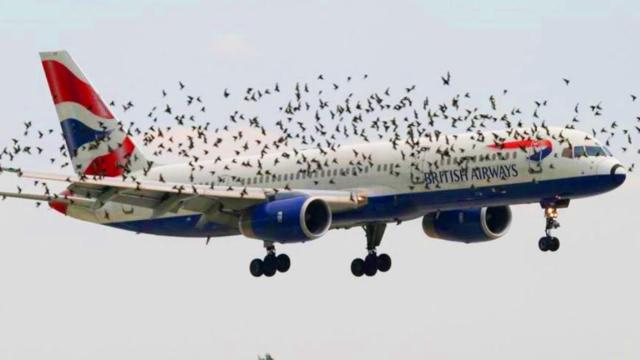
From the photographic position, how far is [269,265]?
77125 millimetres

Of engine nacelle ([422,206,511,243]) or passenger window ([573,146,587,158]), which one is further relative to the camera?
engine nacelle ([422,206,511,243])

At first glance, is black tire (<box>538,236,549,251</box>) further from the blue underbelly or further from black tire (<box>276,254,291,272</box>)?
black tire (<box>276,254,291,272</box>)

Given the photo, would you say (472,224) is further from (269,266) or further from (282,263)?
(269,266)

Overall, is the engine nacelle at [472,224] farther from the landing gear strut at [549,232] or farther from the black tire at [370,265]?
the landing gear strut at [549,232]

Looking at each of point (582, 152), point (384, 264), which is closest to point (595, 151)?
point (582, 152)

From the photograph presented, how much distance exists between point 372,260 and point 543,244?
1164 centimetres

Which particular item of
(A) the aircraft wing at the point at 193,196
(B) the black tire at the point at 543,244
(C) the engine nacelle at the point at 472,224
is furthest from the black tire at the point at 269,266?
(B) the black tire at the point at 543,244

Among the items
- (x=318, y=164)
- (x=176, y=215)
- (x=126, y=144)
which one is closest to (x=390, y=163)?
(x=318, y=164)

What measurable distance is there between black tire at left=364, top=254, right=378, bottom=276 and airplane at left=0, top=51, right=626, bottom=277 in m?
0.04

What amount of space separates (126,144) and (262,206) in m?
13.6

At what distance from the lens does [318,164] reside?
7244cm

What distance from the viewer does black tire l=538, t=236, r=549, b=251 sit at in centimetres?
6894

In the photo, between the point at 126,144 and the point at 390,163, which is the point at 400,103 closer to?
the point at 390,163

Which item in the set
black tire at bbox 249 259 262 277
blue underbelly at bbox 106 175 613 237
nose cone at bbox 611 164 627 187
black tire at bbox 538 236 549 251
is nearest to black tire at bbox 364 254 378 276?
black tire at bbox 249 259 262 277
